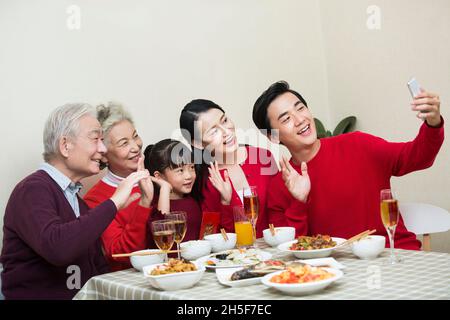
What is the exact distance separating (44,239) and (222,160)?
1060mm

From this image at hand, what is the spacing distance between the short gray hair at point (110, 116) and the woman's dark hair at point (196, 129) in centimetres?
29

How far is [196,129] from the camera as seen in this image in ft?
8.59

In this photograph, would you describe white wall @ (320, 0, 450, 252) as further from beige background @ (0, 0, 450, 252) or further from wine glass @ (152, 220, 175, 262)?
wine glass @ (152, 220, 175, 262)

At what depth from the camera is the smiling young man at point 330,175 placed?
7.55 ft

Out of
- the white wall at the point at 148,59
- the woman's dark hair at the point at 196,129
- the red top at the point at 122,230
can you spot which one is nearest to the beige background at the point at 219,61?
the white wall at the point at 148,59

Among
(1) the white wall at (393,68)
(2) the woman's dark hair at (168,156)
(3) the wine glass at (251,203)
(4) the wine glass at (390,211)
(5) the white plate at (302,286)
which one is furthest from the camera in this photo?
(1) the white wall at (393,68)

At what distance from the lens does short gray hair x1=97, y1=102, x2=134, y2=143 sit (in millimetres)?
2615

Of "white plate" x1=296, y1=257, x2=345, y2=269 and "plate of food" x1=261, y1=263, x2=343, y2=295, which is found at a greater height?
"plate of food" x1=261, y1=263, x2=343, y2=295

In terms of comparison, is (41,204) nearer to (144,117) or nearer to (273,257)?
(273,257)

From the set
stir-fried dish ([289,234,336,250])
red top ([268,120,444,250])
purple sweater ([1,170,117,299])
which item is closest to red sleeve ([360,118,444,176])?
red top ([268,120,444,250])

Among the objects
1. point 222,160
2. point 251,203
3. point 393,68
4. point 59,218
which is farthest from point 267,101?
point 393,68

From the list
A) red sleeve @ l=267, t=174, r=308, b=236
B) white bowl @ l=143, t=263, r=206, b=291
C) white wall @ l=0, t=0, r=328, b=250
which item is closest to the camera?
white bowl @ l=143, t=263, r=206, b=291

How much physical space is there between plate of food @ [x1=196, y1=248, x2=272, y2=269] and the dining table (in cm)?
4

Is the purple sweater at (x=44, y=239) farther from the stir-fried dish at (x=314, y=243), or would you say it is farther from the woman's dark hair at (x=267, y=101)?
the woman's dark hair at (x=267, y=101)
